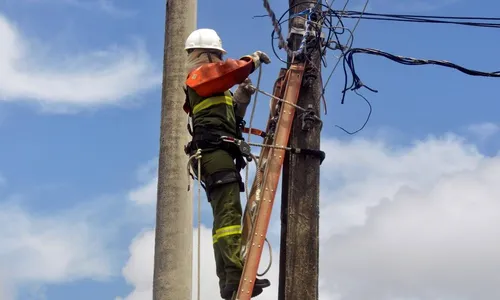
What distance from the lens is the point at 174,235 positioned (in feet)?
35.6

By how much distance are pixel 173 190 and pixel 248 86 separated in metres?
4.13

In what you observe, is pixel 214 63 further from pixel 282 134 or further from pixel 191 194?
pixel 191 194

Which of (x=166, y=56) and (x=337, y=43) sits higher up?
(x=166, y=56)

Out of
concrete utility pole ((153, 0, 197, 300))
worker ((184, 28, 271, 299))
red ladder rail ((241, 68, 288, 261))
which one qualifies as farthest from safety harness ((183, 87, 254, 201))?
concrete utility pole ((153, 0, 197, 300))

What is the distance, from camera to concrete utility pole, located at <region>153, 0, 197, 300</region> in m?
10.7

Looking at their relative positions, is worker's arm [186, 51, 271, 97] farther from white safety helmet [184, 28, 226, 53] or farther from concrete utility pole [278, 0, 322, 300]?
concrete utility pole [278, 0, 322, 300]

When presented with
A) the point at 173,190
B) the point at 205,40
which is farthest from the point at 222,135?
the point at 173,190

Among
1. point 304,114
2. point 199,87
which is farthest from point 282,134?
point 199,87

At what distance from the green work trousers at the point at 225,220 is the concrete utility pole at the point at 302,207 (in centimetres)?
34

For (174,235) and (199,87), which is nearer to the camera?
(199,87)

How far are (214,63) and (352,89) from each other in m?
1.35

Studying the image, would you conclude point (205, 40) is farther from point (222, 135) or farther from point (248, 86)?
point (222, 135)

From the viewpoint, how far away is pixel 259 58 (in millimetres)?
6875

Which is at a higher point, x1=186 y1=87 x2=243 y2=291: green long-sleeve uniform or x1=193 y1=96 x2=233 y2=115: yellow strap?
x1=193 y1=96 x2=233 y2=115: yellow strap
